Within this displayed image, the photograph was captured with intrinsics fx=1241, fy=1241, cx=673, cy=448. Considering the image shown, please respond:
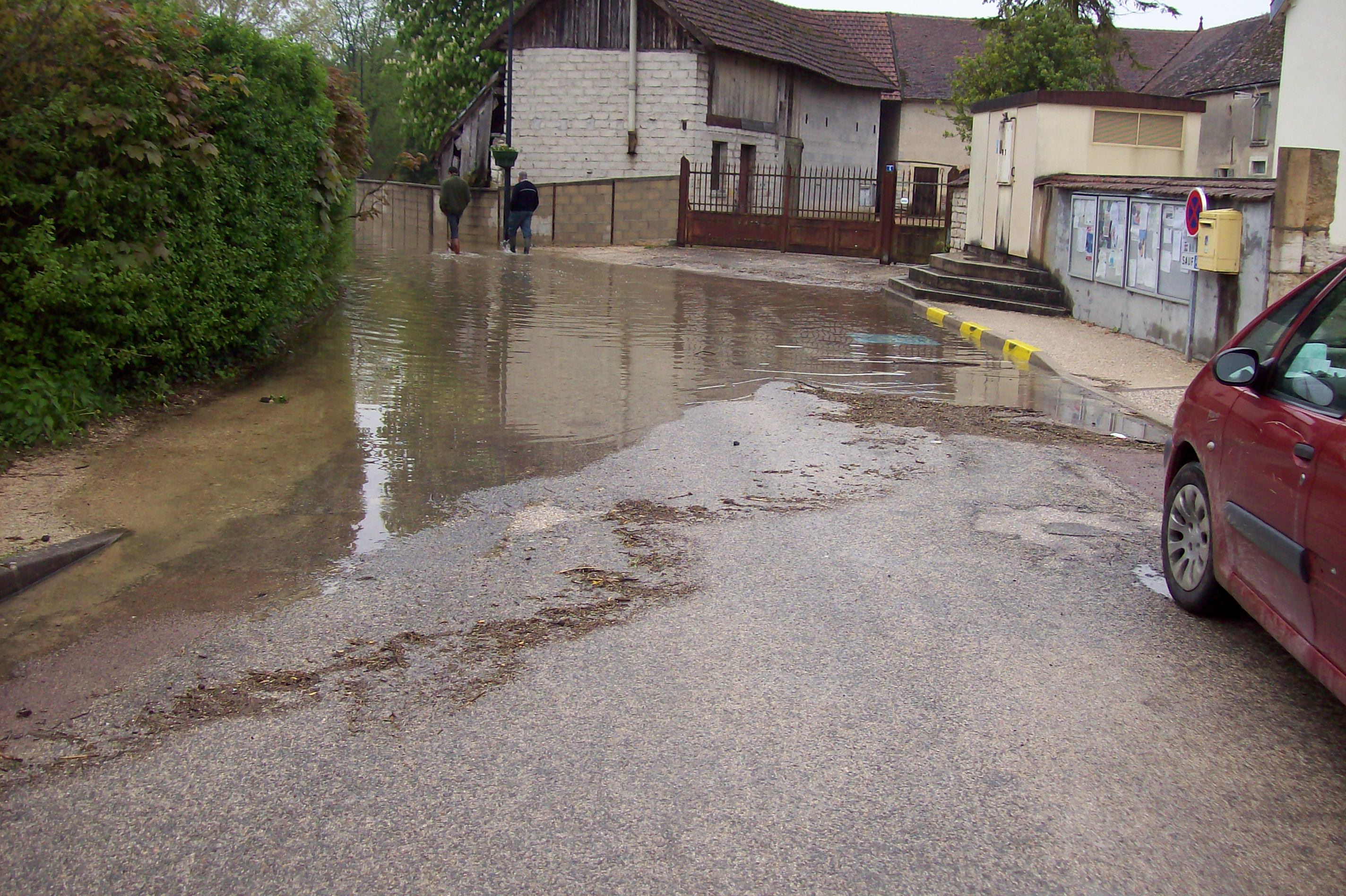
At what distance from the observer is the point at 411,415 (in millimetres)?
9500

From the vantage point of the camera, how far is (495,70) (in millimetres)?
40344

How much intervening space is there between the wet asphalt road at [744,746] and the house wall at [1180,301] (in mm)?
7428

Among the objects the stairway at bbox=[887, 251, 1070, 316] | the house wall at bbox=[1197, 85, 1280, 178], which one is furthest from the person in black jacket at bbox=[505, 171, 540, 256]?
the house wall at bbox=[1197, 85, 1280, 178]

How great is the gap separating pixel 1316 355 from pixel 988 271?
1503cm

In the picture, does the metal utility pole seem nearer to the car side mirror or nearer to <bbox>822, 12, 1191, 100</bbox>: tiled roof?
<bbox>822, 12, 1191, 100</bbox>: tiled roof

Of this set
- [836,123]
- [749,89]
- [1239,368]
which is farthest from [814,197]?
[1239,368]

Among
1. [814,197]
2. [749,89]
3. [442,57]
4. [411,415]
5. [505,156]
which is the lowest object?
[411,415]

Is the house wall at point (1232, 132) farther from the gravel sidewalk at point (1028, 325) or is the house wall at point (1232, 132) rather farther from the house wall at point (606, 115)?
the gravel sidewalk at point (1028, 325)

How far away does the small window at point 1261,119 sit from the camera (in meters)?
36.8

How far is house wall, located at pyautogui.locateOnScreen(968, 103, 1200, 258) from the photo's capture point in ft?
60.6

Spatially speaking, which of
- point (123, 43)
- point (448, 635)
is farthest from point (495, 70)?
point (448, 635)

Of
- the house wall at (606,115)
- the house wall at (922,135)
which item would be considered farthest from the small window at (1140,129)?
the house wall at (922,135)

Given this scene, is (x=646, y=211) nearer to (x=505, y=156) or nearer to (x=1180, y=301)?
(x=505, y=156)

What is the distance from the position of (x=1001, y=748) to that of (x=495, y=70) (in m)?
39.2
